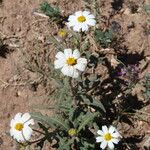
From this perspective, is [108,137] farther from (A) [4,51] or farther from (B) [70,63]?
(A) [4,51]

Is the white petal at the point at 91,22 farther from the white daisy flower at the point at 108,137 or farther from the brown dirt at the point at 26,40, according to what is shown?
the white daisy flower at the point at 108,137

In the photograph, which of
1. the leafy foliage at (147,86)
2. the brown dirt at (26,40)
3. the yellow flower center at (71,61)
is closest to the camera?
the yellow flower center at (71,61)

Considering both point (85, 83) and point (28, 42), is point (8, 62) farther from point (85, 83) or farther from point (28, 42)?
point (85, 83)

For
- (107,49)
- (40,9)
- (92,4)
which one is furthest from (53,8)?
(107,49)

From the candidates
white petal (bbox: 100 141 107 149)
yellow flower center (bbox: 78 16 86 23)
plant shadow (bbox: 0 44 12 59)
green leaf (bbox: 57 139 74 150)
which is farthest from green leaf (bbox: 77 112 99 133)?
plant shadow (bbox: 0 44 12 59)

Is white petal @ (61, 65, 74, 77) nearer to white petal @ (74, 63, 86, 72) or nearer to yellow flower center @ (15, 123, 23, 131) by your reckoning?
white petal @ (74, 63, 86, 72)

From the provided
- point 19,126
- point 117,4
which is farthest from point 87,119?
point 117,4

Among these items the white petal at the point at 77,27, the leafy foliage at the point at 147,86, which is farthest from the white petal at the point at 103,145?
the white petal at the point at 77,27
